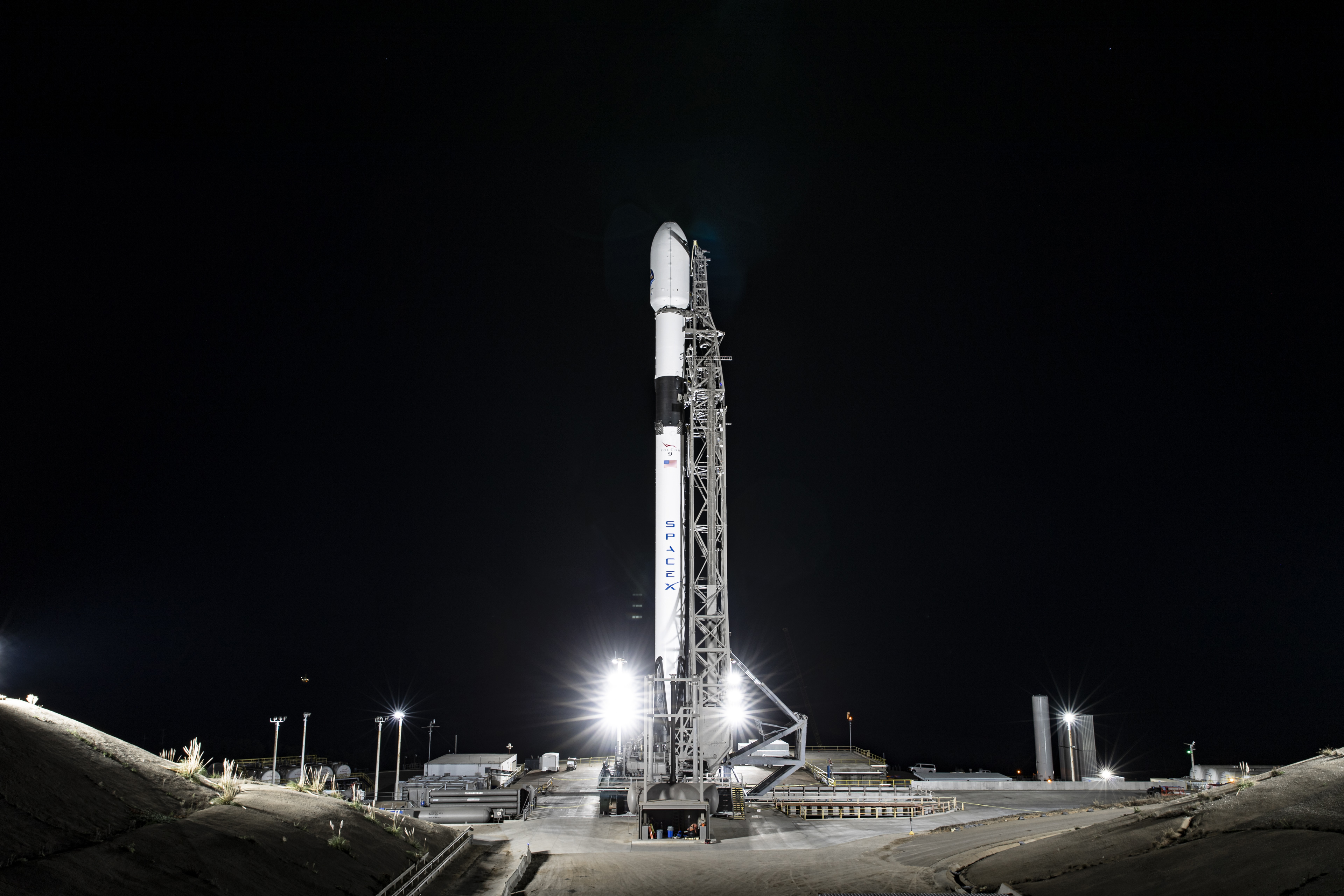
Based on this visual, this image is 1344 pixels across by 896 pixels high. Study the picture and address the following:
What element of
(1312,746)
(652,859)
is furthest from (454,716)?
(1312,746)

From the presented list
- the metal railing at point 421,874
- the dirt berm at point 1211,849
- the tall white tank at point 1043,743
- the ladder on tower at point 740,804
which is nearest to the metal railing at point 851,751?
the tall white tank at point 1043,743

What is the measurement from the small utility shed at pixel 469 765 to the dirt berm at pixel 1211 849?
2941 cm

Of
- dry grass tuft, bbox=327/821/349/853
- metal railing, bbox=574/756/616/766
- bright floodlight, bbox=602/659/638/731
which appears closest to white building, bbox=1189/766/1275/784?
bright floodlight, bbox=602/659/638/731

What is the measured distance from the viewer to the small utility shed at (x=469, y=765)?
43938 mm

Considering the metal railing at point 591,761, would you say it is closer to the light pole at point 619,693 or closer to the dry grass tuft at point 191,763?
Result: the light pole at point 619,693

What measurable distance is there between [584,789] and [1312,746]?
A: 407ft

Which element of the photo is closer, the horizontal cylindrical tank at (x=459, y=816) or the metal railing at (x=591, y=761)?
the horizontal cylindrical tank at (x=459, y=816)

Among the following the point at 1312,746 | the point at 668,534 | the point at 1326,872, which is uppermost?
the point at 668,534

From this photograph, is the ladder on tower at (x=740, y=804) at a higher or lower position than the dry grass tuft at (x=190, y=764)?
lower

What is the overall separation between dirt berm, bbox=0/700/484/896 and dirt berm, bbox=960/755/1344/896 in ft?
51.9

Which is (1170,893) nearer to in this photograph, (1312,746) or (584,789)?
(584,789)

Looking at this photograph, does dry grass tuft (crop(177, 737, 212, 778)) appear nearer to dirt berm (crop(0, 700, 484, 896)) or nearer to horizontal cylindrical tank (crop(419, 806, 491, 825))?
dirt berm (crop(0, 700, 484, 896))

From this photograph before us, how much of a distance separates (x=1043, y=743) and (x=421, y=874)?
145 ft

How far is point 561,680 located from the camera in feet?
364
